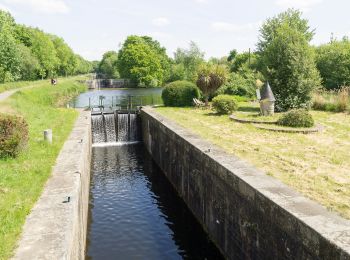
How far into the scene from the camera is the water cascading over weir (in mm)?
27516

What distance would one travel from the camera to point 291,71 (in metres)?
23.6

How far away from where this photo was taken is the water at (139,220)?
11.2 meters

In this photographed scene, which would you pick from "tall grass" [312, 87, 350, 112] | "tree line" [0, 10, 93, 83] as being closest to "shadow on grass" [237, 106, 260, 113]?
"tall grass" [312, 87, 350, 112]

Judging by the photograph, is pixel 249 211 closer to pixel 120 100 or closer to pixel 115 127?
pixel 115 127

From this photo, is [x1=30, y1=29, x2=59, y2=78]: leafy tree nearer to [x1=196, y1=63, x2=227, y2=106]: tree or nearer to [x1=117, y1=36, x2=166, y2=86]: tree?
[x1=117, y1=36, x2=166, y2=86]: tree

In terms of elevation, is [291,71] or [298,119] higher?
[291,71]

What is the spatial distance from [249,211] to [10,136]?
8094mm

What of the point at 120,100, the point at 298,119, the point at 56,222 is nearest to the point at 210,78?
the point at 298,119

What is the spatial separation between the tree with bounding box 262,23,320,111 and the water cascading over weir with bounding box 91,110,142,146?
10.7 metres

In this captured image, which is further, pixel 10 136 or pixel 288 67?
pixel 288 67

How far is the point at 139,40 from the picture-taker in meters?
91.9

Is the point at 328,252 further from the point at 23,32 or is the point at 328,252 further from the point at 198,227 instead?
the point at 23,32

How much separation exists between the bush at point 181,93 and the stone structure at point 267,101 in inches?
370

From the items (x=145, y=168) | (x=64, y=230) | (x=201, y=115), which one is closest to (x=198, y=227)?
(x=64, y=230)
